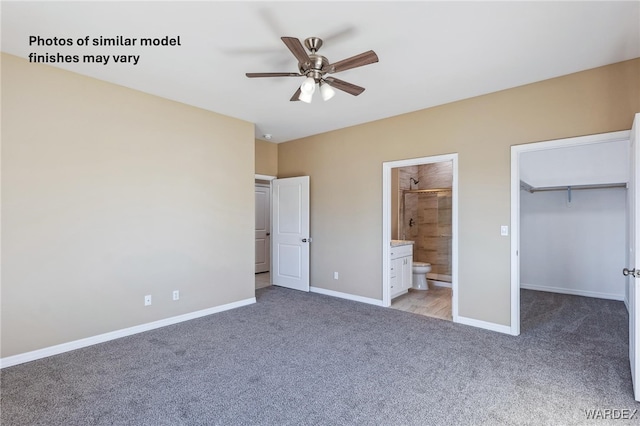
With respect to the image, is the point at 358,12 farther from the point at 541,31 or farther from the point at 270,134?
the point at 270,134

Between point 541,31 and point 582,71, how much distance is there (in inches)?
41.4

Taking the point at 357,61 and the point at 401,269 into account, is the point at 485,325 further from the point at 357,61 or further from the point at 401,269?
the point at 357,61

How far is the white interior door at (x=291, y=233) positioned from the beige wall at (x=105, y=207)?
4.13 feet

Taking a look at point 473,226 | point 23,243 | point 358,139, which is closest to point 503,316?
point 473,226

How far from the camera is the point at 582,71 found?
2998mm

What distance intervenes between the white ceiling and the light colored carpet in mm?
2695

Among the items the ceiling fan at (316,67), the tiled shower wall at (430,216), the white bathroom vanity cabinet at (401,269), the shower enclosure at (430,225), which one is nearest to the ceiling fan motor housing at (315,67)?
the ceiling fan at (316,67)

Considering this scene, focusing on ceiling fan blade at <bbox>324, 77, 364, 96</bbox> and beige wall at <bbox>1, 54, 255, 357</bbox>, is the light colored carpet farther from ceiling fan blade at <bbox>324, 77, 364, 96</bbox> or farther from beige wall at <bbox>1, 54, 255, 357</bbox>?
ceiling fan blade at <bbox>324, 77, 364, 96</bbox>

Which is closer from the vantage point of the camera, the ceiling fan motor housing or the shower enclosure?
the ceiling fan motor housing

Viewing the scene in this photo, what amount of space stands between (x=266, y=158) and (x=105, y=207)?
2.95 meters

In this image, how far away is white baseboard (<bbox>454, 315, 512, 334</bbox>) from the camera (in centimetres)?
343

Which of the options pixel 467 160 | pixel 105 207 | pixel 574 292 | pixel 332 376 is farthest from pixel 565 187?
pixel 105 207

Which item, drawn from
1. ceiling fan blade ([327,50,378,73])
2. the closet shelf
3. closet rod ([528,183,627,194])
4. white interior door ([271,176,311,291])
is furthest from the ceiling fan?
closet rod ([528,183,627,194])

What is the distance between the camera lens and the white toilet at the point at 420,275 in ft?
17.9
